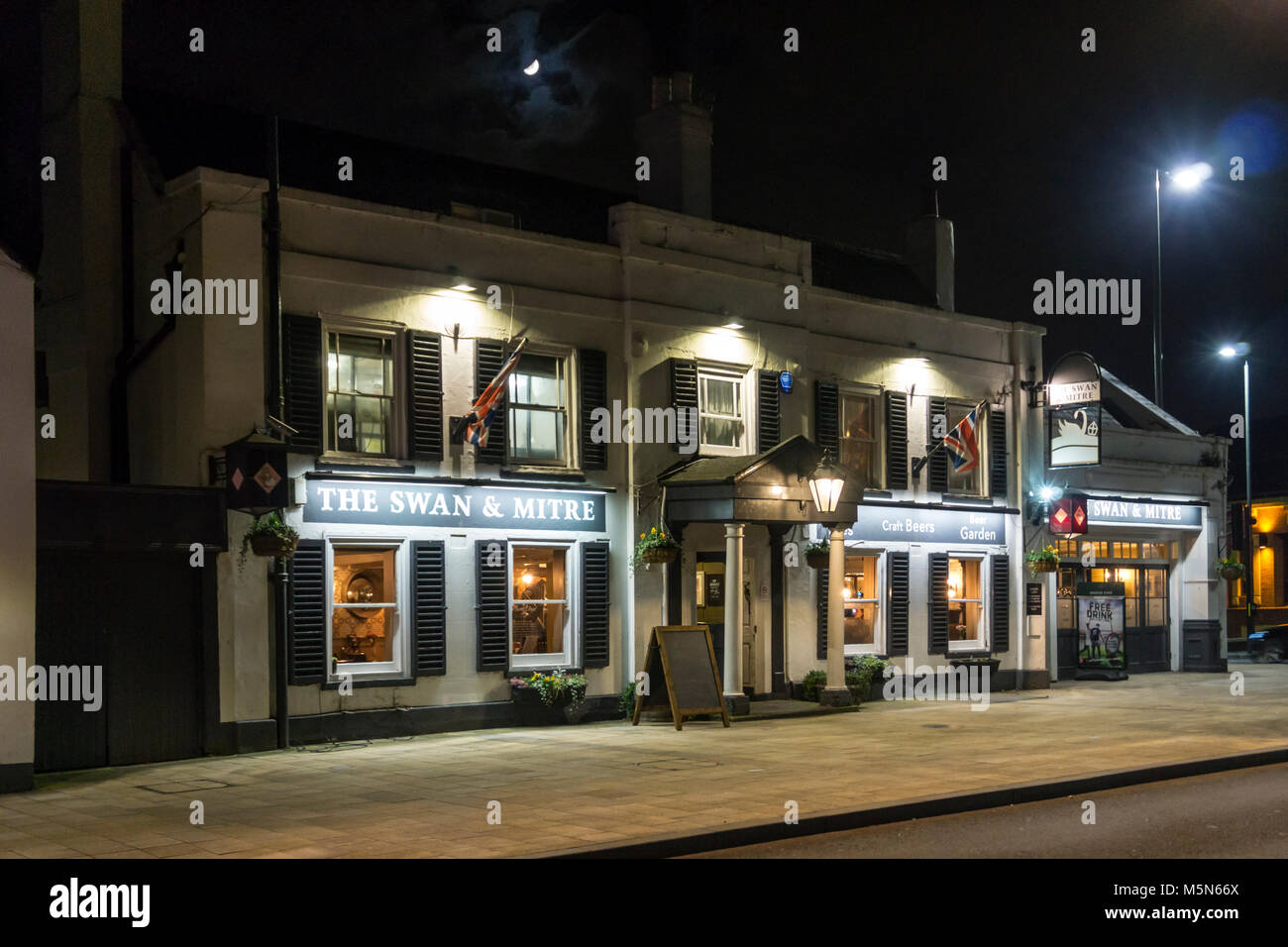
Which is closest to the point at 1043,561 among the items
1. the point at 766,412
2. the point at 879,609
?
the point at 879,609

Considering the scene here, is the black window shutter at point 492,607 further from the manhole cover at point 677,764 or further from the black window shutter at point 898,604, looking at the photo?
the black window shutter at point 898,604

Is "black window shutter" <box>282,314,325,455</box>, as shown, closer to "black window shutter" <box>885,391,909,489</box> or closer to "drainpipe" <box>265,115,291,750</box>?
"drainpipe" <box>265,115,291,750</box>

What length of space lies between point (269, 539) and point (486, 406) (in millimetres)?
3403

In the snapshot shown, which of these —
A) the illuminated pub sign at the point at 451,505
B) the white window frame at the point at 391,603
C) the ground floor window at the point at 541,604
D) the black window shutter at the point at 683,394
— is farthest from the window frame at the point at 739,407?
the white window frame at the point at 391,603

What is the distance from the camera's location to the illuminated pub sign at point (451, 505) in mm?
17125

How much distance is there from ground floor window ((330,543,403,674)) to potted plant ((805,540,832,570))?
7.17m

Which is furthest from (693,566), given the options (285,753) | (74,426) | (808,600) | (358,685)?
(74,426)

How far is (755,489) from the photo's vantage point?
772 inches

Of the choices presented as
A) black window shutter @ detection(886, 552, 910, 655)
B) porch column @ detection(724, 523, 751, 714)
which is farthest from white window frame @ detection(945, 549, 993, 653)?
porch column @ detection(724, 523, 751, 714)

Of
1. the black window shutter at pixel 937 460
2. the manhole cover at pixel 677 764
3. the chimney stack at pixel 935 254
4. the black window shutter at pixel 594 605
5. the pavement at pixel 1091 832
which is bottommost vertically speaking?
the manhole cover at pixel 677 764

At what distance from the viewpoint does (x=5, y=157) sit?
19688 millimetres

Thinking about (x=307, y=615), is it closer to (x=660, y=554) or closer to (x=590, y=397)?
(x=660, y=554)

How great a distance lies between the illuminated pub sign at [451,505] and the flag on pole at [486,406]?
0.77 meters
